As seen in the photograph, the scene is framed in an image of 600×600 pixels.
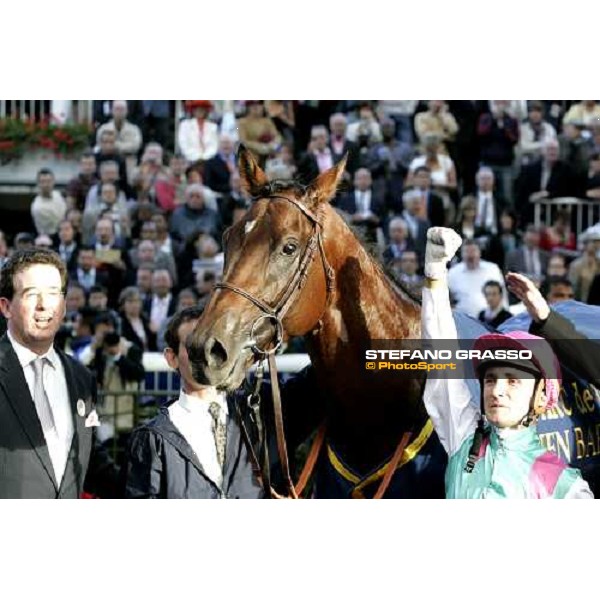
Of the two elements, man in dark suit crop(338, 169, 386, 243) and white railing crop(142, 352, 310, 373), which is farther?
man in dark suit crop(338, 169, 386, 243)

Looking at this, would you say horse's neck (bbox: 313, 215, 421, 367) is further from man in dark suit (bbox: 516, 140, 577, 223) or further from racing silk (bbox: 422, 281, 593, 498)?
man in dark suit (bbox: 516, 140, 577, 223)

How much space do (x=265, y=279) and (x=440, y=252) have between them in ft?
2.20

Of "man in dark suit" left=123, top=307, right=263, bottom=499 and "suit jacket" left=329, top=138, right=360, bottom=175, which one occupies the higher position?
"suit jacket" left=329, top=138, right=360, bottom=175

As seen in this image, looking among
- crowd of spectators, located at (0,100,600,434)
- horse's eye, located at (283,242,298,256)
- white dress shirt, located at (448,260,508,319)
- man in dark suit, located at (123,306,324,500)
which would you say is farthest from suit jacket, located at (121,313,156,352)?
white dress shirt, located at (448,260,508,319)

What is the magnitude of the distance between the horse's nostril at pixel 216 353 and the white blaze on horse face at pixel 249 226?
16.7 inches

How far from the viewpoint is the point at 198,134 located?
4965 millimetres

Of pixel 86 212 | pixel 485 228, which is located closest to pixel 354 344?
pixel 485 228

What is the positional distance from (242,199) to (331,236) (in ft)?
2.95

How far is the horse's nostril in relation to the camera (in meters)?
3.98

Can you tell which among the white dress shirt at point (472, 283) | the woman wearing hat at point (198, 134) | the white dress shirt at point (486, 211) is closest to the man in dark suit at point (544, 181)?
the white dress shirt at point (486, 211)

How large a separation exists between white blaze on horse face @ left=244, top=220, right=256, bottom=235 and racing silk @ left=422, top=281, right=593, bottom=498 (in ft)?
2.30

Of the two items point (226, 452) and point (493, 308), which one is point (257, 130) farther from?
point (226, 452)

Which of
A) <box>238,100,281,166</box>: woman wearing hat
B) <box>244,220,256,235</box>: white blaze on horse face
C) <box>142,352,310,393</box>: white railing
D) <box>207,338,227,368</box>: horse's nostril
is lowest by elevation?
<box>142,352,310,393</box>: white railing

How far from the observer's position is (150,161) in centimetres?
529
